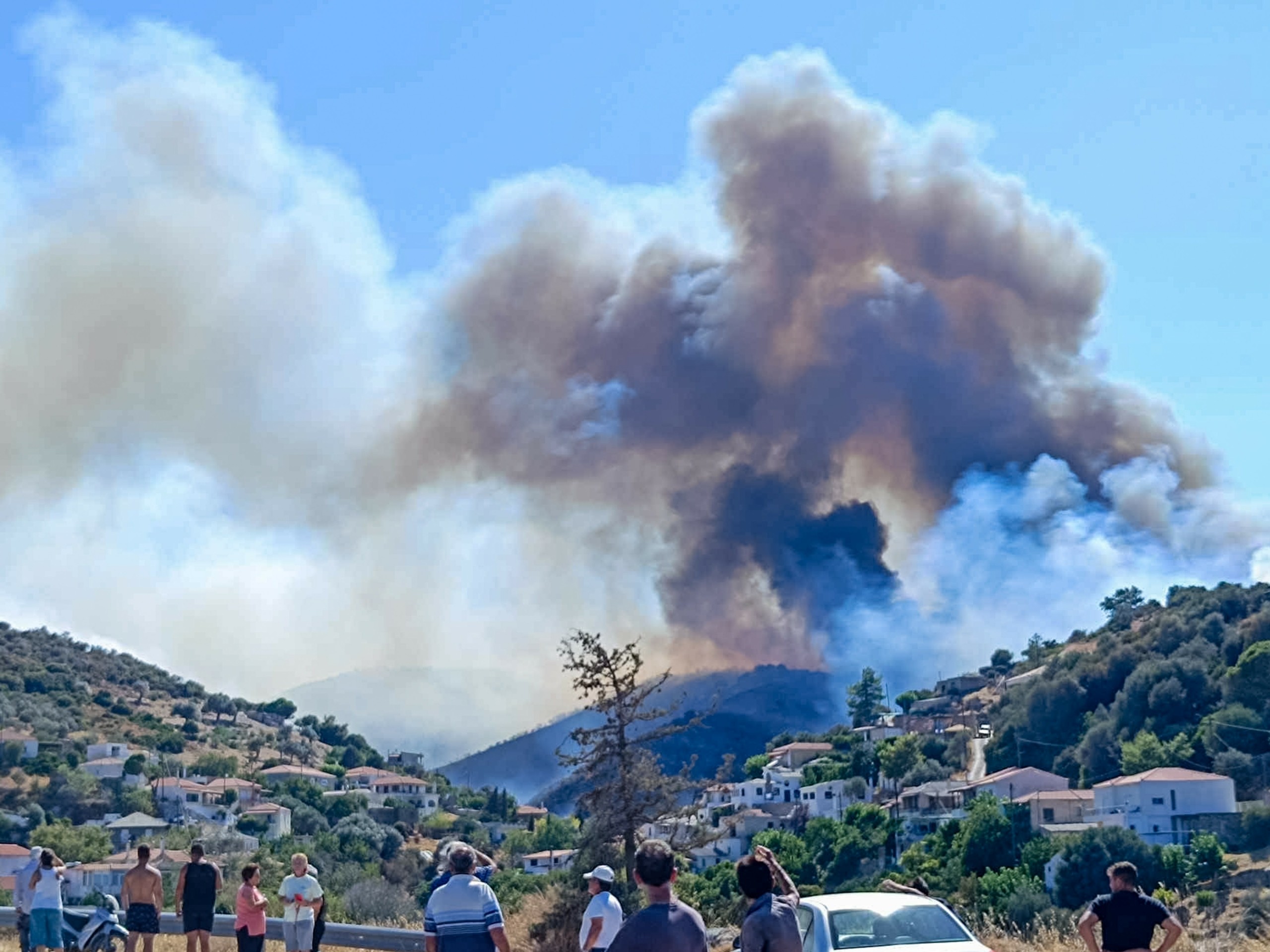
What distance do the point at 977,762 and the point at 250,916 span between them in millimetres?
87278

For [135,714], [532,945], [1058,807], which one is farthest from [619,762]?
[135,714]

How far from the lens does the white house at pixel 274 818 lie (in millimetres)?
76062

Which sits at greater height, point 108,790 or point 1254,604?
point 1254,604

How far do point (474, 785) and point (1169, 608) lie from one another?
104039mm

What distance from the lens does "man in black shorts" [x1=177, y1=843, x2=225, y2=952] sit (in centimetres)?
1326

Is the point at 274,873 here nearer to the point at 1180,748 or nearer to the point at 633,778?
the point at 633,778

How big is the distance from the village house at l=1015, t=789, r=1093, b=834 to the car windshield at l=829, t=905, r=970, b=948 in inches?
2288

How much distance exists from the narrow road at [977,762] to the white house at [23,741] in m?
56.6

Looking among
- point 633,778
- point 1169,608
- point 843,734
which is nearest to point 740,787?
point 843,734

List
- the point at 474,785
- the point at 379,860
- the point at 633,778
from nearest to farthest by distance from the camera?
1. the point at 633,778
2. the point at 379,860
3. the point at 474,785

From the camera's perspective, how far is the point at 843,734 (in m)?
117

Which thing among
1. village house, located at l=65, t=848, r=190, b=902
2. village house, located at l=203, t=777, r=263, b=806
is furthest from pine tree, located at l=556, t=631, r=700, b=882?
village house, located at l=203, t=777, r=263, b=806

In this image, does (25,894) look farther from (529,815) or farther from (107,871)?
(529,815)

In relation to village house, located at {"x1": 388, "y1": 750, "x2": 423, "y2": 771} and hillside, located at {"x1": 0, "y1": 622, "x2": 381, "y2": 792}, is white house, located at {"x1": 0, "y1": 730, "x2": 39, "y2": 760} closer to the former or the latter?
hillside, located at {"x1": 0, "y1": 622, "x2": 381, "y2": 792}
